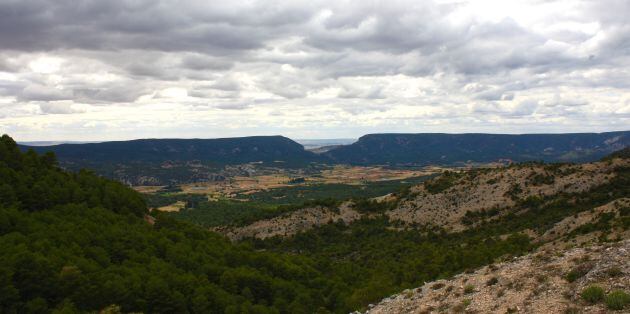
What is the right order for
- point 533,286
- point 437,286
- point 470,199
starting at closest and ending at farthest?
1. point 533,286
2. point 437,286
3. point 470,199

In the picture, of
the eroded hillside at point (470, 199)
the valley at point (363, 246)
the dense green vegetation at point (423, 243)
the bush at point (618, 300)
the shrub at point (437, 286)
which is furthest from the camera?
the eroded hillside at point (470, 199)

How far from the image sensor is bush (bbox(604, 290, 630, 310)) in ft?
66.9

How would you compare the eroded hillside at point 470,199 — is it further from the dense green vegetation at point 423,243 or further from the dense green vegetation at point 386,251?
the dense green vegetation at point 386,251

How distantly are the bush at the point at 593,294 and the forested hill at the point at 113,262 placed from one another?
34.3 metres

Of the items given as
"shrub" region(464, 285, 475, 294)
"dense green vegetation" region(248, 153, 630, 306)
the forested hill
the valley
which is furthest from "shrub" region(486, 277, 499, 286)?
the forested hill

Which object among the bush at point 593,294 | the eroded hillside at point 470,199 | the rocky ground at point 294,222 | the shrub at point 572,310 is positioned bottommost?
the rocky ground at point 294,222

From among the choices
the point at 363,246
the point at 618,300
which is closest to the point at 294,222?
the point at 363,246

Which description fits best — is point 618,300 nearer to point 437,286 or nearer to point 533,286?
point 533,286

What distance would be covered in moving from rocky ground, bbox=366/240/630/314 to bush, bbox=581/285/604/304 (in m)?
0.25

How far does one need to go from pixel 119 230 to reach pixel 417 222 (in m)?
74.1

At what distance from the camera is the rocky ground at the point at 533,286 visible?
2339cm

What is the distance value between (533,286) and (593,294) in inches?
181

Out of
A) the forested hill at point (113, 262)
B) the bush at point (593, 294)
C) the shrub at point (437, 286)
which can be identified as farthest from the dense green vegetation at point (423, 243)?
the bush at point (593, 294)

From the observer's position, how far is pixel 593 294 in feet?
72.6
